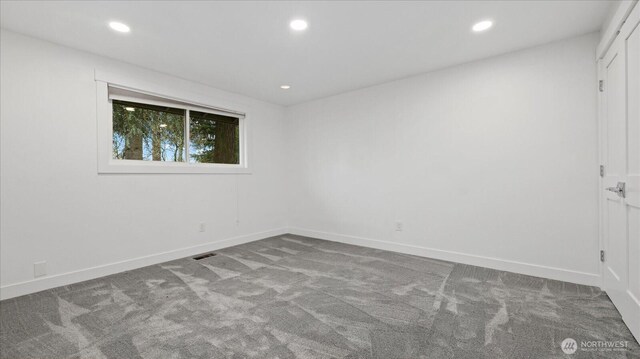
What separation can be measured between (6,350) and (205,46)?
9.12ft

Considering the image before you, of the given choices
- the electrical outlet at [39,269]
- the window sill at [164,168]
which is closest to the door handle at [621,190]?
the window sill at [164,168]

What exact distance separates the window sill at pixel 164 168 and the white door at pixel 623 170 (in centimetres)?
427

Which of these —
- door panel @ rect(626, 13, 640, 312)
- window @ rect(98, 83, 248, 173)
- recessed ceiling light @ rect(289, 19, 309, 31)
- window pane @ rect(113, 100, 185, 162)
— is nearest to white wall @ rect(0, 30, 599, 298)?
window @ rect(98, 83, 248, 173)

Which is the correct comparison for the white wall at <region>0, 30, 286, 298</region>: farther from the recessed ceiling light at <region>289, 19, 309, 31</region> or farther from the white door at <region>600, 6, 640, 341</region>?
the white door at <region>600, 6, 640, 341</region>

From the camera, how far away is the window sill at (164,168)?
3242 millimetres

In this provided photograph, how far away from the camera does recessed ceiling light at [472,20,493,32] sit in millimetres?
2521

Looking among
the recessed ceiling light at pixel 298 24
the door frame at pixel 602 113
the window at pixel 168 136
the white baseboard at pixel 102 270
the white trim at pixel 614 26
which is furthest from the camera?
the window at pixel 168 136

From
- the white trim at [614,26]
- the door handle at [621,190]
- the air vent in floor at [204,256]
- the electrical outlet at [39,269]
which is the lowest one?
the air vent in floor at [204,256]

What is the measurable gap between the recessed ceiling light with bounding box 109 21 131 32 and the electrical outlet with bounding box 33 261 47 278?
2301 mm

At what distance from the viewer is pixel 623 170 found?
205 centimetres

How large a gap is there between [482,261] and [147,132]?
4.41 meters

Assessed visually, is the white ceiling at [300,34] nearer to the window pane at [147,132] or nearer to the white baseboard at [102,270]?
the window pane at [147,132]

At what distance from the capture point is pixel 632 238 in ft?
6.29

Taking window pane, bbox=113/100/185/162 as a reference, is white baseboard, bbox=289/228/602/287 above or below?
below
